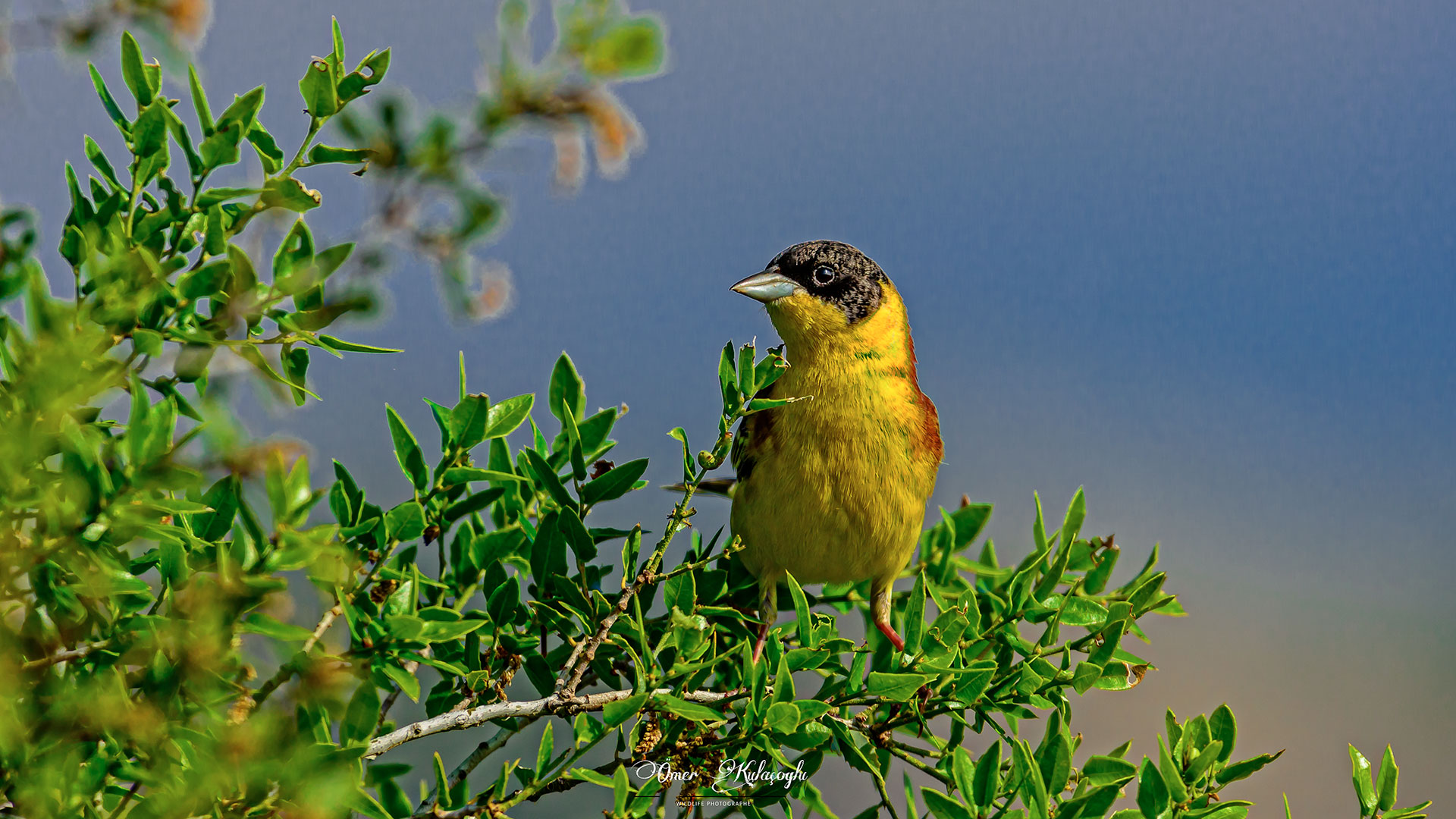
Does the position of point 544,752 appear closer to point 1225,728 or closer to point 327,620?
point 327,620

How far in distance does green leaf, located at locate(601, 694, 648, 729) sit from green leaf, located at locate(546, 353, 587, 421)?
2.46 ft

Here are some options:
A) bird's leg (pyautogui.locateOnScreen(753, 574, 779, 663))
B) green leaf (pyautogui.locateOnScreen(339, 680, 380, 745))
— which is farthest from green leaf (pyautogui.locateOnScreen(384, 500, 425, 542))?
bird's leg (pyautogui.locateOnScreen(753, 574, 779, 663))

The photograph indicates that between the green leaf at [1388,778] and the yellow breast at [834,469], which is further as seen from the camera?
the yellow breast at [834,469]

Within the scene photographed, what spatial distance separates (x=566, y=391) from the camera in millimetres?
2309

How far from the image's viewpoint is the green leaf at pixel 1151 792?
6.17ft

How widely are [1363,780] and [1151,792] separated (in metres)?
0.52

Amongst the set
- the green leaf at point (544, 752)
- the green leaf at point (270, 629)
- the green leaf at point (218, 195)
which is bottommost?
the green leaf at point (544, 752)

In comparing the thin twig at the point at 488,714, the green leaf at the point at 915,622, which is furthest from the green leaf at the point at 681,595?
the green leaf at the point at 915,622

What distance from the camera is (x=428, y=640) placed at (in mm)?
1583

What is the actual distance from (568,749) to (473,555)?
0.48 m

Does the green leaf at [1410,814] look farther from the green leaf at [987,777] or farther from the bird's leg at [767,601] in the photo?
the bird's leg at [767,601]

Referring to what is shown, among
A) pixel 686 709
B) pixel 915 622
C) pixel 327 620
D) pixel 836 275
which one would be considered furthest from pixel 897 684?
pixel 836 275

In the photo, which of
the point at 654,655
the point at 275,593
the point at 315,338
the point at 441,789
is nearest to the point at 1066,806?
the point at 654,655

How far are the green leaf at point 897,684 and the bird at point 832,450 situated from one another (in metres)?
0.75
